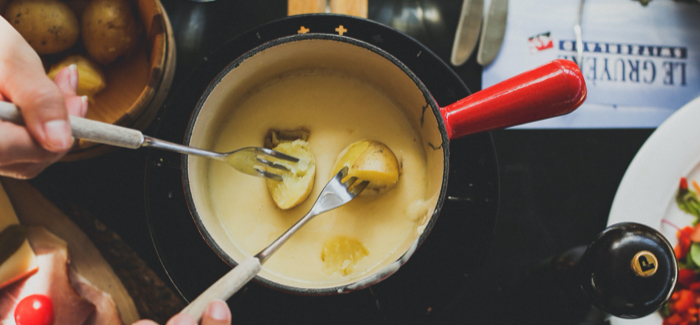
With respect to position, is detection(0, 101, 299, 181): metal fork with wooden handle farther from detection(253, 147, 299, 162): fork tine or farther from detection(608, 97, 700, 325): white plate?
detection(608, 97, 700, 325): white plate

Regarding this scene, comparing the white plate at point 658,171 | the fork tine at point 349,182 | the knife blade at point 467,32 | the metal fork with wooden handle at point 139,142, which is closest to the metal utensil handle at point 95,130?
the metal fork with wooden handle at point 139,142

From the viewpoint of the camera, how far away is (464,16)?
32.2 inches

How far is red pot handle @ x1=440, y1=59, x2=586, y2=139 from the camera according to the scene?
486mm

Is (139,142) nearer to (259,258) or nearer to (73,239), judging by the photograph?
(259,258)

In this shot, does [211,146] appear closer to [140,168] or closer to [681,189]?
[140,168]

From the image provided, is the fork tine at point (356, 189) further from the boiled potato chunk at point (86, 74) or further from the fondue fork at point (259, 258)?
the boiled potato chunk at point (86, 74)

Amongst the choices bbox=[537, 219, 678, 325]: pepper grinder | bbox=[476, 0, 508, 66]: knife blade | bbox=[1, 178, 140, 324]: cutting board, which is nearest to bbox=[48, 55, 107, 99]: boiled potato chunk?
bbox=[1, 178, 140, 324]: cutting board

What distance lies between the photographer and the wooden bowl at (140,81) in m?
0.65

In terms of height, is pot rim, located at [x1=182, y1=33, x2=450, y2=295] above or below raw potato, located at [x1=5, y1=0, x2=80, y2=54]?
below

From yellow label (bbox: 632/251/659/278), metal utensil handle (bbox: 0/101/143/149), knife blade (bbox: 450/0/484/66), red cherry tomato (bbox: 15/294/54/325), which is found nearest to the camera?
metal utensil handle (bbox: 0/101/143/149)

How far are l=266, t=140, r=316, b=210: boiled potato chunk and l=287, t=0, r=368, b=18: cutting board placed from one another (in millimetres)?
288

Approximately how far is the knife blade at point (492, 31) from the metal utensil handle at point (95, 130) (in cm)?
68

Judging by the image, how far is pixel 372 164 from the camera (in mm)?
586

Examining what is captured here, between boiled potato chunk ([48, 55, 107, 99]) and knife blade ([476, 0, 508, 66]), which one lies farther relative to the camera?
knife blade ([476, 0, 508, 66])
